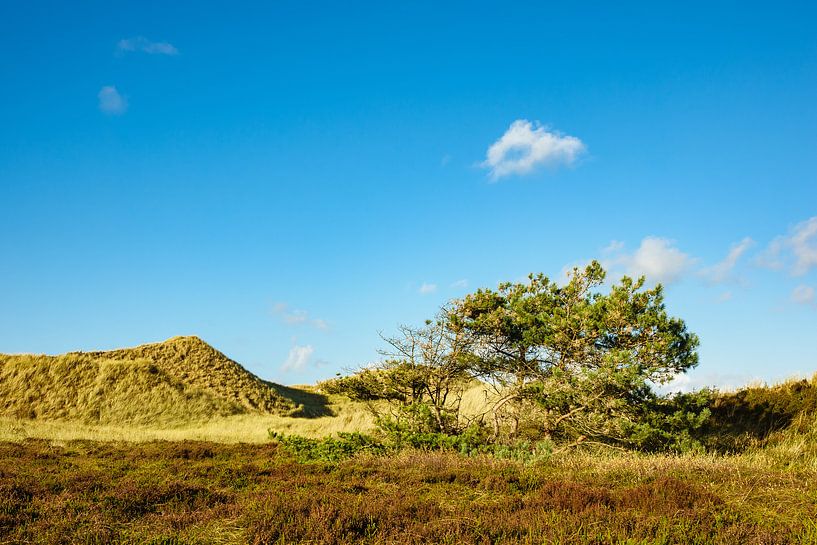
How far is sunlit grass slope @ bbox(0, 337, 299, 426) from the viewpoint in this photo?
1280 inches

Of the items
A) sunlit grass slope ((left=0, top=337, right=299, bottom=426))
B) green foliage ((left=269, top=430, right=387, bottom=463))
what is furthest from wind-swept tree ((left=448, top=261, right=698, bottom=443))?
sunlit grass slope ((left=0, top=337, right=299, bottom=426))

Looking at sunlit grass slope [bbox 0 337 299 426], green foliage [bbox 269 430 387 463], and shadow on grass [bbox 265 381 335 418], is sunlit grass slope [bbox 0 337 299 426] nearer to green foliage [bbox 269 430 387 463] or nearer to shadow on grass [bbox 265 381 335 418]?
shadow on grass [bbox 265 381 335 418]

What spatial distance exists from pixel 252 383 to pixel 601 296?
108 ft

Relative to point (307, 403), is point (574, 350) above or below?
above

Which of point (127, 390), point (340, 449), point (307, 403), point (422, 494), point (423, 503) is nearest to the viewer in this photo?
point (423, 503)

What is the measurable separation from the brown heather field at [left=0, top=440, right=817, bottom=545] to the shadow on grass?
2878 cm

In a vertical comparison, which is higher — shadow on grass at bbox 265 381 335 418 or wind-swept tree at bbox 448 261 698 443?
wind-swept tree at bbox 448 261 698 443

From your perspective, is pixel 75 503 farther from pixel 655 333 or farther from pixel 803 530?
pixel 655 333

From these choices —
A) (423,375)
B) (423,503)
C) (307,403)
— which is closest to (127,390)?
(307,403)

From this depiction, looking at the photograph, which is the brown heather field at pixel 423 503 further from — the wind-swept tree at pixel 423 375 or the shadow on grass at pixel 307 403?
the shadow on grass at pixel 307 403

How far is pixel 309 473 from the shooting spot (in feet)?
37.7

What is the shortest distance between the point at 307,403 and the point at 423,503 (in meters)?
39.6

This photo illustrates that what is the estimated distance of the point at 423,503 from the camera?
7672 millimetres

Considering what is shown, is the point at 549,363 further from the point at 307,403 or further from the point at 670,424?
the point at 307,403
